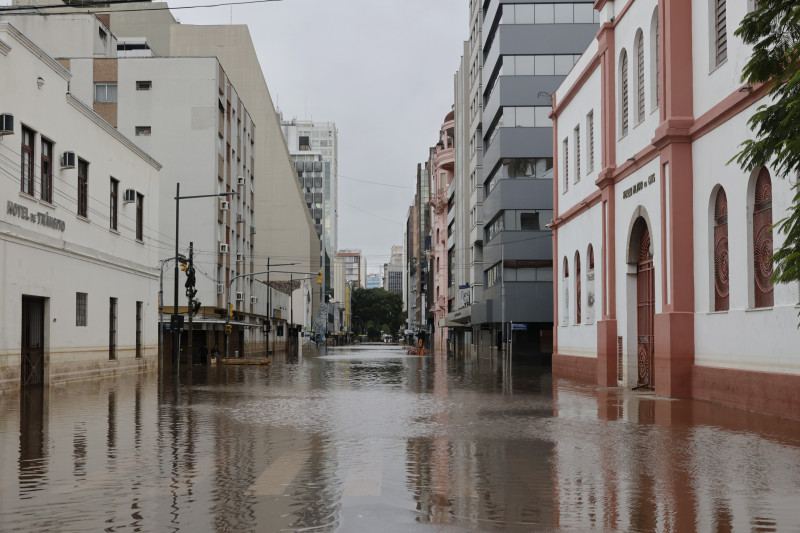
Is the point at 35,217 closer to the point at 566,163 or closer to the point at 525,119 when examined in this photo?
the point at 566,163

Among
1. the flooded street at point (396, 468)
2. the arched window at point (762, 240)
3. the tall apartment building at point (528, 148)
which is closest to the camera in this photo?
the flooded street at point (396, 468)

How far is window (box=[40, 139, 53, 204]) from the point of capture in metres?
26.9

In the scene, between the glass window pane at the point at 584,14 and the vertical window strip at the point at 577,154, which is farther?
the glass window pane at the point at 584,14

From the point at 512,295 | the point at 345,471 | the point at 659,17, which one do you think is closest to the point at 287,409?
the point at 345,471

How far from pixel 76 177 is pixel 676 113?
1924cm

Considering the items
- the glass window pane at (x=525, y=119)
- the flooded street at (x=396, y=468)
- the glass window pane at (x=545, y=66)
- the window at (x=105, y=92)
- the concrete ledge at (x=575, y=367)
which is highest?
the glass window pane at (x=545, y=66)

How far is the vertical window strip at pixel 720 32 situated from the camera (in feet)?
65.3

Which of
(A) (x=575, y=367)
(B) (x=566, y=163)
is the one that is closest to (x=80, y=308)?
(A) (x=575, y=367)

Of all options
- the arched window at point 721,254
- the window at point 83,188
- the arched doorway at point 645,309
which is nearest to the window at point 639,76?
the arched doorway at point 645,309

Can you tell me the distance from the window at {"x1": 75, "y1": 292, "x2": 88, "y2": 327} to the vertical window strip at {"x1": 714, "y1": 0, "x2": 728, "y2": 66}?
21165 millimetres

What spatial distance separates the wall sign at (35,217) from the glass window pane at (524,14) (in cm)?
3497

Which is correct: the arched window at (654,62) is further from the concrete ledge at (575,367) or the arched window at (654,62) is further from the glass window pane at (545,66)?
the glass window pane at (545,66)

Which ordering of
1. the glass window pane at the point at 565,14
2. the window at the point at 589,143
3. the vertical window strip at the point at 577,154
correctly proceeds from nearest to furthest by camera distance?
the window at the point at 589,143, the vertical window strip at the point at 577,154, the glass window pane at the point at 565,14

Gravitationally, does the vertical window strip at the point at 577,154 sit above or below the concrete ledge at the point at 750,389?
above
